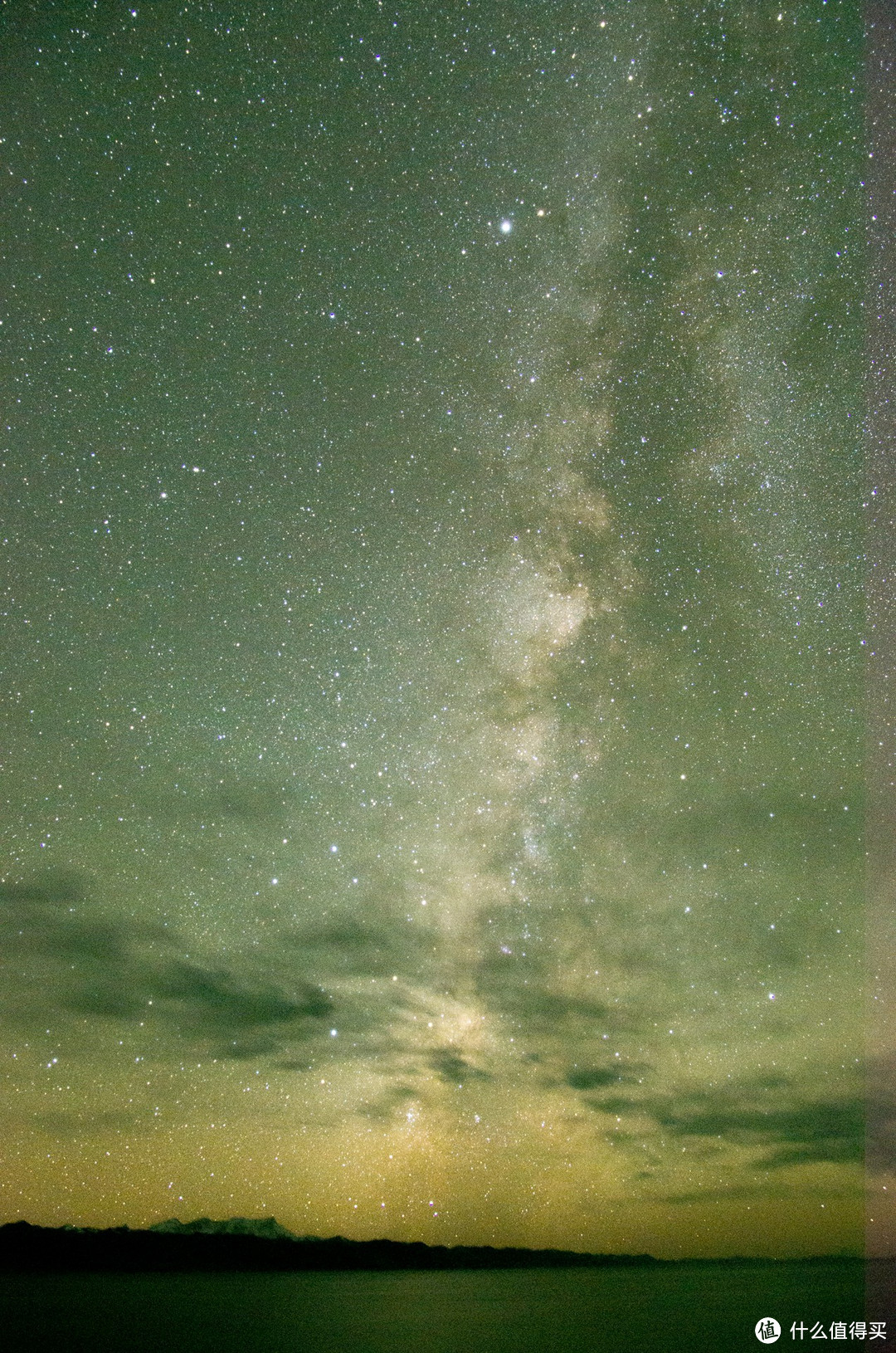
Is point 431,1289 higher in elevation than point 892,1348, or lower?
lower

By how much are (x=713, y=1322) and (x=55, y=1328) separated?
2455 centimetres

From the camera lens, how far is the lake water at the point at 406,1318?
79.8ft

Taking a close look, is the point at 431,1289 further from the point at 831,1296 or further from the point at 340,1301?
the point at 831,1296

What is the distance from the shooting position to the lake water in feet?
79.8

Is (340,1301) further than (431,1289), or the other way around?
(431,1289)

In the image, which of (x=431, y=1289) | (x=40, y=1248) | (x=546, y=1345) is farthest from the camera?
(x=40, y=1248)

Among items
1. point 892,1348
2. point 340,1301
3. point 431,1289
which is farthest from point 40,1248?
point 892,1348

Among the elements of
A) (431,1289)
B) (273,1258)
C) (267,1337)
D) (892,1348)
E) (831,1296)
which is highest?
(892,1348)

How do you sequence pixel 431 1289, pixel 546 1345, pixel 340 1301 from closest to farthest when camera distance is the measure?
1. pixel 546 1345
2. pixel 340 1301
3. pixel 431 1289

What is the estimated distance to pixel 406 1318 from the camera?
1389 inches

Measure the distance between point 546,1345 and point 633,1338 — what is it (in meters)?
3.63

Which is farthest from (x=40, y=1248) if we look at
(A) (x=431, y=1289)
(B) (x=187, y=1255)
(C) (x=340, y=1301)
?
(C) (x=340, y=1301)

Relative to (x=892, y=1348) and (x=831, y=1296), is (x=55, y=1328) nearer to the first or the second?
(x=892, y=1348)

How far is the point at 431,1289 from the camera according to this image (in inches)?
2402
